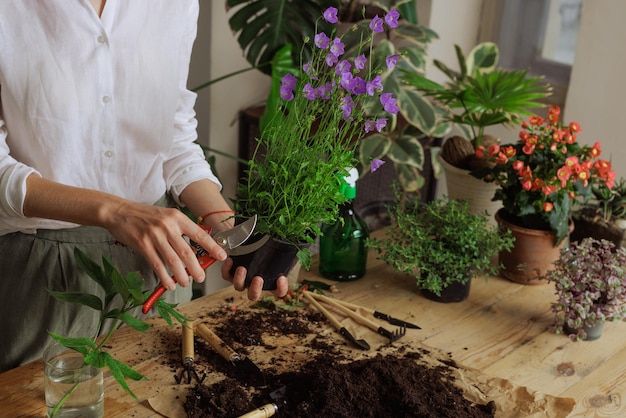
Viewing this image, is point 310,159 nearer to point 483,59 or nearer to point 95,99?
point 95,99

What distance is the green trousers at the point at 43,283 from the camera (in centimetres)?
170

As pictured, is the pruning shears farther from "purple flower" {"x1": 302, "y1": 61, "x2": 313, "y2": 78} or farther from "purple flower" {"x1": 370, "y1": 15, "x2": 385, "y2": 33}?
"purple flower" {"x1": 370, "y1": 15, "x2": 385, "y2": 33}

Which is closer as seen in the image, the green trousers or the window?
the green trousers

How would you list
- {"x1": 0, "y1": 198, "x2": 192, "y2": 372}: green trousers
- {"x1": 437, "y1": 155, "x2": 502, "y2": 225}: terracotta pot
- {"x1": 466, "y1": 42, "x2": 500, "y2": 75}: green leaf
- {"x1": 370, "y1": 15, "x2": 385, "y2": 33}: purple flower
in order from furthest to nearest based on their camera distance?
{"x1": 466, "y1": 42, "x2": 500, "y2": 75}: green leaf < {"x1": 437, "y1": 155, "x2": 502, "y2": 225}: terracotta pot < {"x1": 0, "y1": 198, "x2": 192, "y2": 372}: green trousers < {"x1": 370, "y1": 15, "x2": 385, "y2": 33}: purple flower

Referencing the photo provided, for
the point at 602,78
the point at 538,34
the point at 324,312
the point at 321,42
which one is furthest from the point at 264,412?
the point at 538,34

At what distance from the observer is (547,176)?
1.98 meters

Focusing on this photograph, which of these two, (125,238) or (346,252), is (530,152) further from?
(125,238)

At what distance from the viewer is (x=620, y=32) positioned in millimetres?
2863

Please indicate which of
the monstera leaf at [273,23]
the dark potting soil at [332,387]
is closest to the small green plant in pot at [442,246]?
the dark potting soil at [332,387]

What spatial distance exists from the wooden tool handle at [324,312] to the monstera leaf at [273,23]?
4.35ft

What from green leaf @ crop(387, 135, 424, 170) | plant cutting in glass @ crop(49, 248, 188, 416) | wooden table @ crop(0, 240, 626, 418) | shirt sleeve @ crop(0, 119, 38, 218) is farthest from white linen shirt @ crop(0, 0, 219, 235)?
green leaf @ crop(387, 135, 424, 170)

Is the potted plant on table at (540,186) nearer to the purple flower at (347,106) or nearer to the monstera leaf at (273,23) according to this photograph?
the purple flower at (347,106)

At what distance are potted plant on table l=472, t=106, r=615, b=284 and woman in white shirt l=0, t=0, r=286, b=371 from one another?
2.54ft

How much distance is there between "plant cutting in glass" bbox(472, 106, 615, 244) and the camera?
6.47 feet
